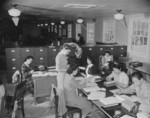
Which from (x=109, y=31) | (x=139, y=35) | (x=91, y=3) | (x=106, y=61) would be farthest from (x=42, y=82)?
(x=109, y=31)

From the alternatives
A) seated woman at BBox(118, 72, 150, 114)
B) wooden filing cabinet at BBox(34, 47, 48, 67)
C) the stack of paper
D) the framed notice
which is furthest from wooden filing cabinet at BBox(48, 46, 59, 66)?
the stack of paper

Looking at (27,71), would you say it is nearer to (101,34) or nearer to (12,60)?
(12,60)

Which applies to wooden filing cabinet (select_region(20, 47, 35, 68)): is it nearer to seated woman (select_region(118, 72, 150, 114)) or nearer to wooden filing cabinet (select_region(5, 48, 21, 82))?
wooden filing cabinet (select_region(5, 48, 21, 82))

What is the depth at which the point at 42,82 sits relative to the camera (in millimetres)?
5172

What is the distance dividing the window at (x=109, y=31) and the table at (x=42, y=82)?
16.4 ft

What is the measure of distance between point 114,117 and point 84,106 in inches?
45.0

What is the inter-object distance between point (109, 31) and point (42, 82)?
18.4 feet

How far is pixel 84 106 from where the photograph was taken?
362cm

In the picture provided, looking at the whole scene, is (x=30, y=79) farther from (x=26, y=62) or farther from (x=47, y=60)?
(x=47, y=60)

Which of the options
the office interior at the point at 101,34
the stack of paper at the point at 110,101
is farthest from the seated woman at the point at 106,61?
the stack of paper at the point at 110,101

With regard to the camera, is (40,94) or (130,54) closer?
(40,94)

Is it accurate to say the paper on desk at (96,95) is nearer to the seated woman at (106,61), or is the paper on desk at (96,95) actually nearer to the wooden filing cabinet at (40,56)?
the seated woman at (106,61)

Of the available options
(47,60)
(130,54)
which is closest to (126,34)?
(130,54)

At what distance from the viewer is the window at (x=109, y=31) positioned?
926cm
